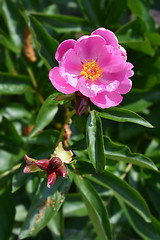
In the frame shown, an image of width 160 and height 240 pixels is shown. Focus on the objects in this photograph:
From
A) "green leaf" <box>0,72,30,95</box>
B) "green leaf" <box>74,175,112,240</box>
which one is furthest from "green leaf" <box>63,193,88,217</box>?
"green leaf" <box>0,72,30,95</box>

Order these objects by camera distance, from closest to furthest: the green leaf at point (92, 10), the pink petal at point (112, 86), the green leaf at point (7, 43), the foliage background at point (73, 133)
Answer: the pink petal at point (112, 86) < the foliage background at point (73, 133) < the green leaf at point (7, 43) < the green leaf at point (92, 10)

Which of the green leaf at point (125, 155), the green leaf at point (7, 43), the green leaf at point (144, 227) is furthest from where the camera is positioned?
the green leaf at point (7, 43)

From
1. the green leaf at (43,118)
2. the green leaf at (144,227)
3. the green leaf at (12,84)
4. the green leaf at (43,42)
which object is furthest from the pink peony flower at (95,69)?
the green leaf at (144,227)

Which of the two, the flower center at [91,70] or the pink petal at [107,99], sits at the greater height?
the flower center at [91,70]

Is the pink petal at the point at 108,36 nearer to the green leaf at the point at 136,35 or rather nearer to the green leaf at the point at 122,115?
the green leaf at the point at 122,115

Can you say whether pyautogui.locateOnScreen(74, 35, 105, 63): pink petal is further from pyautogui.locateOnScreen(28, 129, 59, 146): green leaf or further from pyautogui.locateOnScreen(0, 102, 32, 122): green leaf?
pyautogui.locateOnScreen(0, 102, 32, 122): green leaf
